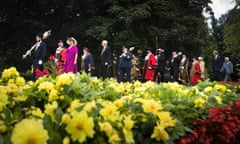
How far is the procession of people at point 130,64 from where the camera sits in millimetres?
17734

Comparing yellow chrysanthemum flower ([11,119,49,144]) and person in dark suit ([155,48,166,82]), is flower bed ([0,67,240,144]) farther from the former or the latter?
person in dark suit ([155,48,166,82])

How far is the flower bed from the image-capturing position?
1895 millimetres

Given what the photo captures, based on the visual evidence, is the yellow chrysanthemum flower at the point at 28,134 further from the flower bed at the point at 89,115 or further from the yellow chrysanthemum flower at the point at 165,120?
the yellow chrysanthemum flower at the point at 165,120

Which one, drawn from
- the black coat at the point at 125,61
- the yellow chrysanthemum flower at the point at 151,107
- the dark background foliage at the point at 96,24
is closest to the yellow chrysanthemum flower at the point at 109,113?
the yellow chrysanthemum flower at the point at 151,107

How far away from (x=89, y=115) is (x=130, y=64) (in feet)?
62.9

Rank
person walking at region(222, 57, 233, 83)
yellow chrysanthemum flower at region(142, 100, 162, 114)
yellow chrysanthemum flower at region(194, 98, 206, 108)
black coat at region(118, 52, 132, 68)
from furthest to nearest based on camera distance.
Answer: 1. person walking at region(222, 57, 233, 83)
2. black coat at region(118, 52, 132, 68)
3. yellow chrysanthemum flower at region(194, 98, 206, 108)
4. yellow chrysanthemum flower at region(142, 100, 162, 114)

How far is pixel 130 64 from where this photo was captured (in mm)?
21359

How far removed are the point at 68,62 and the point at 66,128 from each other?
52.4 ft

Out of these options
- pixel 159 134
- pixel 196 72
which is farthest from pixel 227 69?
pixel 159 134

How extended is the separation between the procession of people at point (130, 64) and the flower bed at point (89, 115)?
12364 millimetres

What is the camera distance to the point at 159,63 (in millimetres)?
24094

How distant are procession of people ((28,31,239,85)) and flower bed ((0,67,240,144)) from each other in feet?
40.6

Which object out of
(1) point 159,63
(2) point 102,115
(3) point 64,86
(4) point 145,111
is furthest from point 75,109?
(1) point 159,63

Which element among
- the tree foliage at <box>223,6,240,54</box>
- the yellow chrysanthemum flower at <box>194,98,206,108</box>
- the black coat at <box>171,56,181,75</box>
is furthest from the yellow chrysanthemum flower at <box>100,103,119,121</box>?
the tree foliage at <box>223,6,240,54</box>
